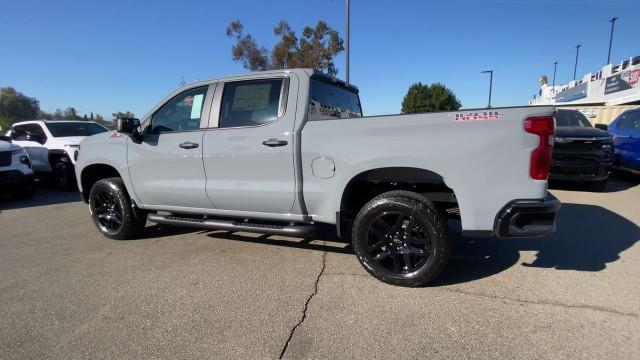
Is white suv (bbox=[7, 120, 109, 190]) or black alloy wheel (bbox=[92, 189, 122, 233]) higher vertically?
white suv (bbox=[7, 120, 109, 190])

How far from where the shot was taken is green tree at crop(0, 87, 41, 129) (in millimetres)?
50159

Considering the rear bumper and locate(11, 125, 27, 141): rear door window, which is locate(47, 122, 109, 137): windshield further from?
the rear bumper

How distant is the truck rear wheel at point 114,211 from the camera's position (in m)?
4.61

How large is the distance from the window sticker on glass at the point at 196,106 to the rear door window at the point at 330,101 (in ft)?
4.36

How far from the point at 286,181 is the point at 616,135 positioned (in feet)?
27.8

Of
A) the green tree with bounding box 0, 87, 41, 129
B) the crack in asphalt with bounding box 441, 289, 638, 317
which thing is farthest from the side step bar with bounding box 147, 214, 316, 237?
the green tree with bounding box 0, 87, 41, 129

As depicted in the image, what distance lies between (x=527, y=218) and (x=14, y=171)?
31.8 feet

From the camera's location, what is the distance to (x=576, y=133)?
676 cm

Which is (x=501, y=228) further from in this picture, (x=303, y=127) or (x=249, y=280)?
(x=249, y=280)

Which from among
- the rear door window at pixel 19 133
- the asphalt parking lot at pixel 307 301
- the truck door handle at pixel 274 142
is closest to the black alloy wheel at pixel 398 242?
the asphalt parking lot at pixel 307 301

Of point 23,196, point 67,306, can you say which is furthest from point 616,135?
point 23,196

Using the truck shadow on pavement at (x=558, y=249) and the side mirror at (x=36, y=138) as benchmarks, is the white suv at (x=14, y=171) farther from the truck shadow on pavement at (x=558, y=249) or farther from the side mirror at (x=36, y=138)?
the truck shadow on pavement at (x=558, y=249)

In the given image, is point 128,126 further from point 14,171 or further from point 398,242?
A: point 14,171

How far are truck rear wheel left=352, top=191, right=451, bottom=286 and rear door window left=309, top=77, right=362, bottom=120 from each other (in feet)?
3.86
